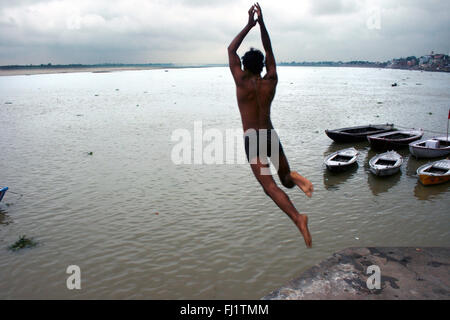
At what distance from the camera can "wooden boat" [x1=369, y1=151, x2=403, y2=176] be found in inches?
600

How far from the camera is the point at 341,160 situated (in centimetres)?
1700

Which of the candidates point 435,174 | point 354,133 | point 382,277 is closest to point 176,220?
point 382,277

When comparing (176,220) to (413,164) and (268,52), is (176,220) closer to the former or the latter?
(268,52)

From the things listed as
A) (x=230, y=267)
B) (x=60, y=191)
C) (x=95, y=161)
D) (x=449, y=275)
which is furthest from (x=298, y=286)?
(x=95, y=161)

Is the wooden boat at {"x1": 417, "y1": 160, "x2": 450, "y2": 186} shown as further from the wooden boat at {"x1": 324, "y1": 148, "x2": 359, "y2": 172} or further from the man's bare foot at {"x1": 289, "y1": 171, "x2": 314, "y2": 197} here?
the man's bare foot at {"x1": 289, "y1": 171, "x2": 314, "y2": 197}

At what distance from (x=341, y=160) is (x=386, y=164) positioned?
6.96 ft

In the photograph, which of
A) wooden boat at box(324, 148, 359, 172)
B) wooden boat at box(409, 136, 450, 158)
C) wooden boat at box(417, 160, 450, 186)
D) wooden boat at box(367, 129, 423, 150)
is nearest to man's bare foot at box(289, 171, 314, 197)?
wooden boat at box(324, 148, 359, 172)

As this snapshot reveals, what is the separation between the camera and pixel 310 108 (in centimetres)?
4106

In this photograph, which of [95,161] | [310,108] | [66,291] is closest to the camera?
[66,291]

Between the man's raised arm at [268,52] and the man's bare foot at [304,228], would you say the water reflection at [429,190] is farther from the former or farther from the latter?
the man's raised arm at [268,52]

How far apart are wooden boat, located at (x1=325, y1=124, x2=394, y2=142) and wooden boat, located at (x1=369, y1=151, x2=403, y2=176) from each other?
511cm

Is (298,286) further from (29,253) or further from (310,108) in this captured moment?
(310,108)

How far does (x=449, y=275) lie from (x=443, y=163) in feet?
40.6

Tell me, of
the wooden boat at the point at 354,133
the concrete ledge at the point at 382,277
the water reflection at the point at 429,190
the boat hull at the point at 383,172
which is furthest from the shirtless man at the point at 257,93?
the wooden boat at the point at 354,133
